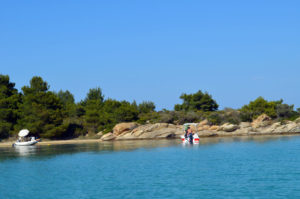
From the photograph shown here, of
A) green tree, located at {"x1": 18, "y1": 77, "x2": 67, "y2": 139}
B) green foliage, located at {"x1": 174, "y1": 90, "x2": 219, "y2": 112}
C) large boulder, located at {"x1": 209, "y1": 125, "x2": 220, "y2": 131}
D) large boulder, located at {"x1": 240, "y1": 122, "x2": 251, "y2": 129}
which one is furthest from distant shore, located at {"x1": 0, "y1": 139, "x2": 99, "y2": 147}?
large boulder, located at {"x1": 240, "y1": 122, "x2": 251, "y2": 129}

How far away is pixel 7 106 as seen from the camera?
77875 millimetres

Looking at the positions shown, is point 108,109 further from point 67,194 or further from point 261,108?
point 67,194

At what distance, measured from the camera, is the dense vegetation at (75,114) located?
7419 cm

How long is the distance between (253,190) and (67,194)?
11.5m

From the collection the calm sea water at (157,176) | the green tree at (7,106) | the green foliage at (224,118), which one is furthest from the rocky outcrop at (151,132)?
the calm sea water at (157,176)

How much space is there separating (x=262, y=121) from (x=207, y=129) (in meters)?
12.0

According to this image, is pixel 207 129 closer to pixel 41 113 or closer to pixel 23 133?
pixel 41 113

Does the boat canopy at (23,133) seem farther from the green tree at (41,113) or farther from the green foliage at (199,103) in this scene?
the green foliage at (199,103)

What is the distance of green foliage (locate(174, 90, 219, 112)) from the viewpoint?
9669cm

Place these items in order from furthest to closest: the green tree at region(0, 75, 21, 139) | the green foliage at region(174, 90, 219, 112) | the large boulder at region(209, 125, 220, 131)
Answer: the green foliage at region(174, 90, 219, 112) → the large boulder at region(209, 125, 220, 131) → the green tree at region(0, 75, 21, 139)

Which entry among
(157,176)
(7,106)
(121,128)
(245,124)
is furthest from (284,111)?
(157,176)

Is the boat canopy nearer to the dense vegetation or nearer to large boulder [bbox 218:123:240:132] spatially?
the dense vegetation

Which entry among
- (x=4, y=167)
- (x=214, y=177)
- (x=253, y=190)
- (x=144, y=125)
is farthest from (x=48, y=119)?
(x=253, y=190)

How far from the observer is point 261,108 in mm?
86250
